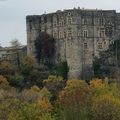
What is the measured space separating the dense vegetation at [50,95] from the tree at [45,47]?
138 centimetres

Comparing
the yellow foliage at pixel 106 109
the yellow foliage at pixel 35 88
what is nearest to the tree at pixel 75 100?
the yellow foliage at pixel 106 109

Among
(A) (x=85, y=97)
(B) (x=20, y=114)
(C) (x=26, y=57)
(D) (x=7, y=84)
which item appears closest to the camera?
(B) (x=20, y=114)

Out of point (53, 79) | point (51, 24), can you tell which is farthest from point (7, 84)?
point (51, 24)

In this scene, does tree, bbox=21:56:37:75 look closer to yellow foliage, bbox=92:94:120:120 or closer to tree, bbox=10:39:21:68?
tree, bbox=10:39:21:68

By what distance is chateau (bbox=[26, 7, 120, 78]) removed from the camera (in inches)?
4112

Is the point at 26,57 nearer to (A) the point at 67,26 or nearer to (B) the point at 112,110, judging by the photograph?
(A) the point at 67,26

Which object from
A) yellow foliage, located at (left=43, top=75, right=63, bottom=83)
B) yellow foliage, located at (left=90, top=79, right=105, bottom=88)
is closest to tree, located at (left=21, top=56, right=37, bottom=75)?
yellow foliage, located at (left=43, top=75, right=63, bottom=83)

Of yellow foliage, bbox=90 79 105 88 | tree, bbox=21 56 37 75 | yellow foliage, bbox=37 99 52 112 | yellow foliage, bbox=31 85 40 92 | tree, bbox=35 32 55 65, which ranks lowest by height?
yellow foliage, bbox=37 99 52 112

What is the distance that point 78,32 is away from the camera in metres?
105

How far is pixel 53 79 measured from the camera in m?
99.9

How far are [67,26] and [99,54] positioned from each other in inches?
184

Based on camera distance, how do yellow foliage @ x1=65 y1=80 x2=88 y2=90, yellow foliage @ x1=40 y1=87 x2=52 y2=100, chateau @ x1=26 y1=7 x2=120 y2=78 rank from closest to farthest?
yellow foliage @ x1=40 y1=87 x2=52 y2=100 < yellow foliage @ x1=65 y1=80 x2=88 y2=90 < chateau @ x1=26 y1=7 x2=120 y2=78

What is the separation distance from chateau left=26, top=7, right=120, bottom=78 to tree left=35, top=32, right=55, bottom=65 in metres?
0.66

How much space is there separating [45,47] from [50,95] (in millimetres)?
12764
